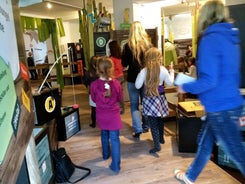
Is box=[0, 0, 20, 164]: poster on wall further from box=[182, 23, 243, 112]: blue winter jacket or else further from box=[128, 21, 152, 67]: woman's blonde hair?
box=[128, 21, 152, 67]: woman's blonde hair

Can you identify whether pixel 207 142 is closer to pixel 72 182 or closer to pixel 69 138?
pixel 72 182

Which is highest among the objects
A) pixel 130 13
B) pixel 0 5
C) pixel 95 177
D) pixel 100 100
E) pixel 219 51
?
pixel 130 13

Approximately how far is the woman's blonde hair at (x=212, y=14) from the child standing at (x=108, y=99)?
3.50ft

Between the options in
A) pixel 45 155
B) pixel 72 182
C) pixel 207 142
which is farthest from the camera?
pixel 72 182

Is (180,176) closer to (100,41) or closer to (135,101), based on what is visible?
(135,101)

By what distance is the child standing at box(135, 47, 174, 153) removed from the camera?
275cm

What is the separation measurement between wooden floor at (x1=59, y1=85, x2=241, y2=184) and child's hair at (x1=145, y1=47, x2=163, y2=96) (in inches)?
29.1

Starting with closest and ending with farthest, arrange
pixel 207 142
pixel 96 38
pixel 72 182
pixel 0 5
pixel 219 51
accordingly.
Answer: pixel 0 5 < pixel 219 51 < pixel 207 142 < pixel 72 182 < pixel 96 38

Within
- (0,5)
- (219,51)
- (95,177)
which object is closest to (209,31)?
(219,51)

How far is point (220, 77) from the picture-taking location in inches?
64.3

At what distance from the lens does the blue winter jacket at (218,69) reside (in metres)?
1.57

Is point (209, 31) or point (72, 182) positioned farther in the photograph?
point (72, 182)

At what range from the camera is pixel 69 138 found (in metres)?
3.65

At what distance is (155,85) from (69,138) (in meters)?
1.59
